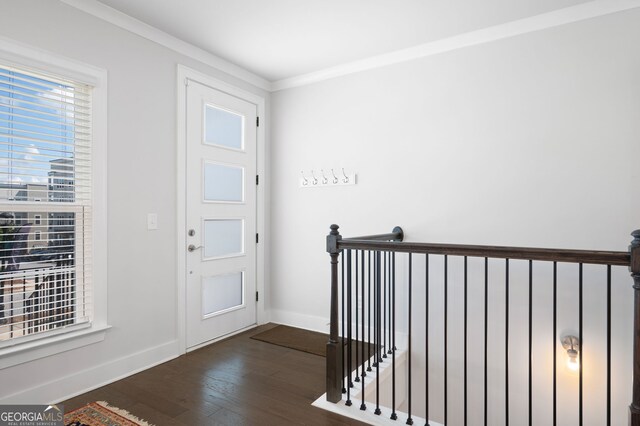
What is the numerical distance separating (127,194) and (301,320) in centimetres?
205

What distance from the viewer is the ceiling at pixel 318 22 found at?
2.55 metres

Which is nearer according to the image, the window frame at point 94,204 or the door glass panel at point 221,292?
the window frame at point 94,204

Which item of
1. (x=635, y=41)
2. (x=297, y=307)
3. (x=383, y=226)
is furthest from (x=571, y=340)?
(x=297, y=307)

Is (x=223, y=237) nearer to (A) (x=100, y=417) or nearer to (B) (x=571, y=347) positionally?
(A) (x=100, y=417)

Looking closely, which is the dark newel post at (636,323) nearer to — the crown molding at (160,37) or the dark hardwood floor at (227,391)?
the dark hardwood floor at (227,391)

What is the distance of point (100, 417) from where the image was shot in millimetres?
2160

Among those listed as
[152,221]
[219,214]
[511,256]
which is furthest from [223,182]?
[511,256]

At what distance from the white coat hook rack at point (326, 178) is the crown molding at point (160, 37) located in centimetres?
108

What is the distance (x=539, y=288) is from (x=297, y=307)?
86.7 inches

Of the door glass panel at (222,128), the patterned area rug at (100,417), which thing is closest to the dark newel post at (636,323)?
the patterned area rug at (100,417)

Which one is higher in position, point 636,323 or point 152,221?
point 152,221

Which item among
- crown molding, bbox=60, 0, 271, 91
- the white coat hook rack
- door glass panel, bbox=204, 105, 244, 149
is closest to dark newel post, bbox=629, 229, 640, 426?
the white coat hook rack

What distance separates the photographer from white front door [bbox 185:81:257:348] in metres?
3.24

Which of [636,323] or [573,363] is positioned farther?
[573,363]
